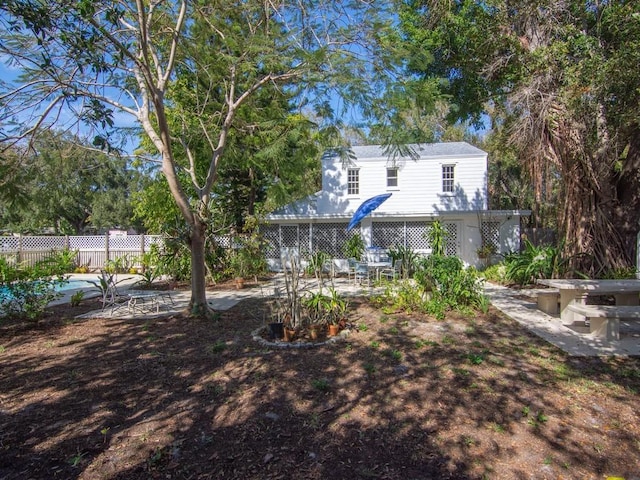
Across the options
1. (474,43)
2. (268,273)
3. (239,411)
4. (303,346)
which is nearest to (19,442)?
(239,411)

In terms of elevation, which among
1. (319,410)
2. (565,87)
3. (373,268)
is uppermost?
(565,87)

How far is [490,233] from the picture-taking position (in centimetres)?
1534

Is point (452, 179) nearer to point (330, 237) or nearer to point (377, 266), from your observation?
point (330, 237)

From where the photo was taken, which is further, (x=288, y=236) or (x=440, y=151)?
(x=288, y=236)

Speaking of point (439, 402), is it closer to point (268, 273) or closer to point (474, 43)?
point (474, 43)

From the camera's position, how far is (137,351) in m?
5.37

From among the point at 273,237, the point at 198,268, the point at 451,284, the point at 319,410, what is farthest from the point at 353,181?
the point at 319,410

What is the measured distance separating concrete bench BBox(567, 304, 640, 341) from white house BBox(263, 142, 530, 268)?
31.2ft

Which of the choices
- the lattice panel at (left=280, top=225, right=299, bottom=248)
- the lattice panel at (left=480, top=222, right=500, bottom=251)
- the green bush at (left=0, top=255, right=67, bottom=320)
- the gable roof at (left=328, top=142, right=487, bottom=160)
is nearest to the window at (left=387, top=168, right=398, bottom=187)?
the gable roof at (left=328, top=142, right=487, bottom=160)

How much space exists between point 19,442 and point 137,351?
232cm

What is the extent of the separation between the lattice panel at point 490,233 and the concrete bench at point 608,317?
980 cm

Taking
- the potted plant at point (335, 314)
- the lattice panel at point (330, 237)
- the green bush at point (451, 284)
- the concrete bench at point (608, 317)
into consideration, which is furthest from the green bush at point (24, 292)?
the lattice panel at point (330, 237)

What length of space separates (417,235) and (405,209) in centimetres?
127

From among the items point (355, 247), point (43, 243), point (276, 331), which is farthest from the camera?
point (43, 243)
